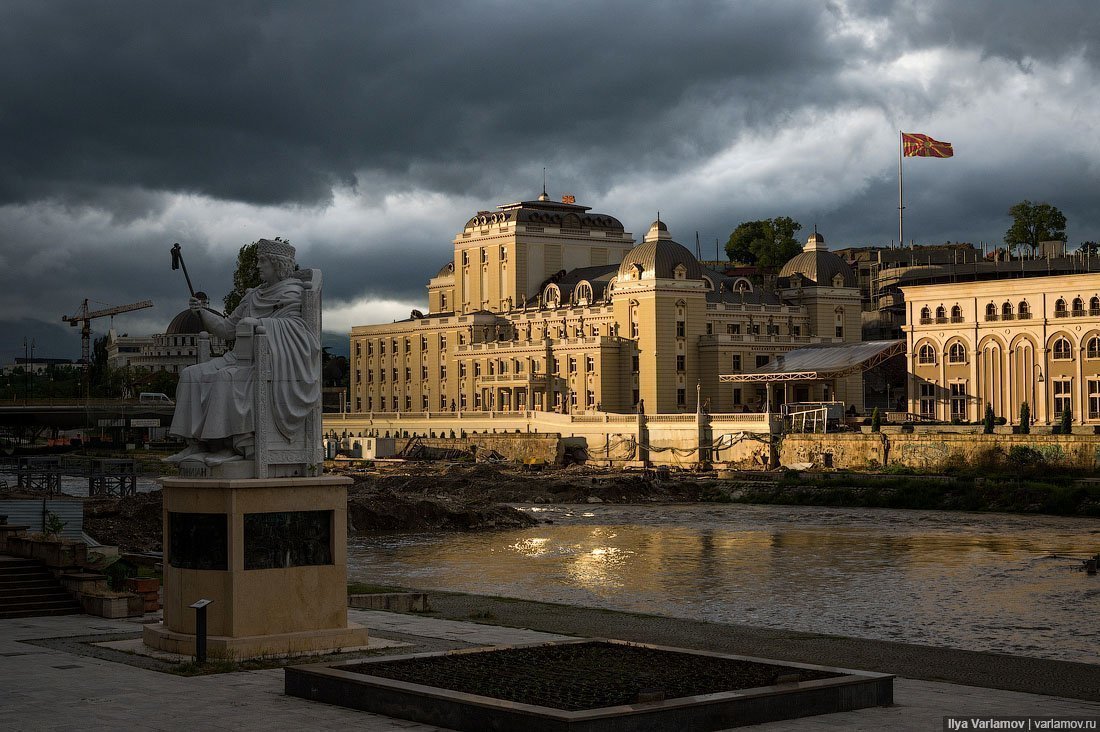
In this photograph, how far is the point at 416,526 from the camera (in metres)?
57.0

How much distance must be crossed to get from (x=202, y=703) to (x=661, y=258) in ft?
298

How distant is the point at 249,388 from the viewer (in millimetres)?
19438

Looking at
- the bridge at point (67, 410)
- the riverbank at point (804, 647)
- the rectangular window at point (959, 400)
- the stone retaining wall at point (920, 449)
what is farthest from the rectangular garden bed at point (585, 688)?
the bridge at point (67, 410)

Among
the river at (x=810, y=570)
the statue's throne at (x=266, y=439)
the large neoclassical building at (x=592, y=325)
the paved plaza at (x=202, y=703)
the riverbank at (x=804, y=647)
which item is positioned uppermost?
the large neoclassical building at (x=592, y=325)

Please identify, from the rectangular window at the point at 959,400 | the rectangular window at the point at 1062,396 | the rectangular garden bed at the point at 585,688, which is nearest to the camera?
the rectangular garden bed at the point at 585,688

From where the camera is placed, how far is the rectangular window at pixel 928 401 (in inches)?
3410

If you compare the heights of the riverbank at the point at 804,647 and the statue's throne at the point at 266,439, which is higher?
the statue's throne at the point at 266,439

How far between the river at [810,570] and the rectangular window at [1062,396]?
68.2 ft

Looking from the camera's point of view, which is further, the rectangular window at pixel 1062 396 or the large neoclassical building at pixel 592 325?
the large neoclassical building at pixel 592 325

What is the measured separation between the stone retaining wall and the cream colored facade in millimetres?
9955

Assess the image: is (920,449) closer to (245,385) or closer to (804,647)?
(804,647)

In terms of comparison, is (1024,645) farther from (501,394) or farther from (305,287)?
(501,394)

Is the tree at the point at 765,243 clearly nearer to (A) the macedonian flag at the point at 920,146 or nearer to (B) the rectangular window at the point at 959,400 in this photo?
(A) the macedonian flag at the point at 920,146

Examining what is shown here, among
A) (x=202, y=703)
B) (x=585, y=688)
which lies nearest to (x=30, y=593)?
(x=202, y=703)
